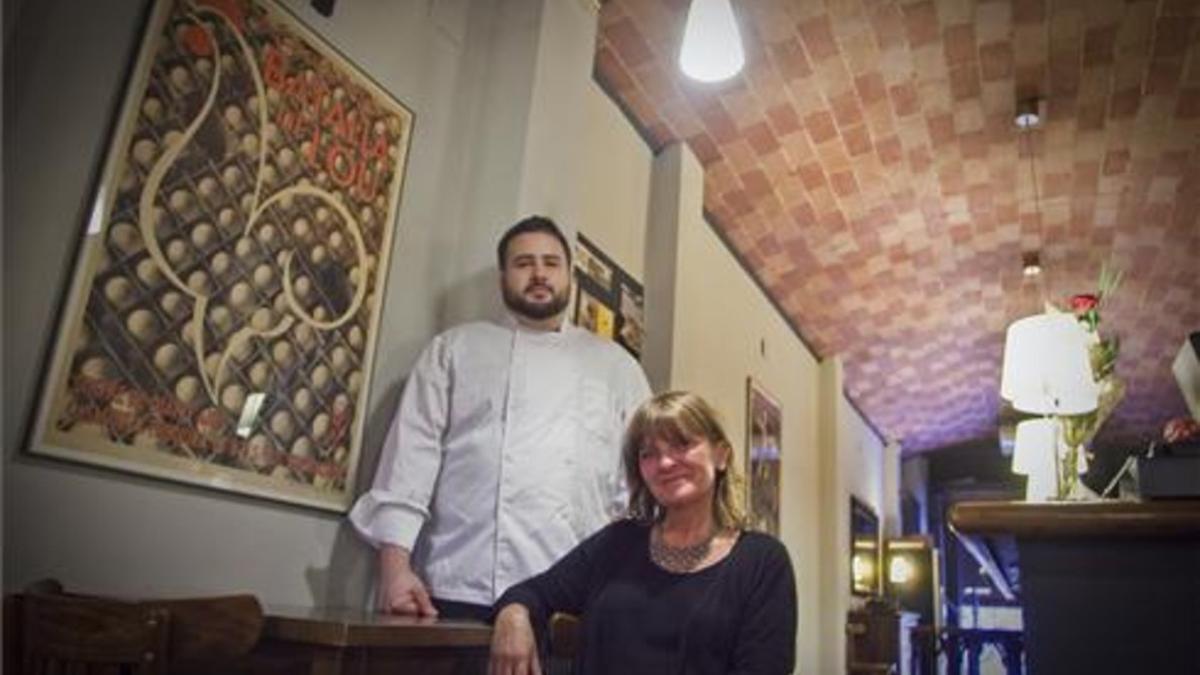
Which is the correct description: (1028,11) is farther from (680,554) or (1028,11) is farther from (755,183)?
(680,554)

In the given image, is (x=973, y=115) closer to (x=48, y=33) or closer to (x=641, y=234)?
(x=641, y=234)

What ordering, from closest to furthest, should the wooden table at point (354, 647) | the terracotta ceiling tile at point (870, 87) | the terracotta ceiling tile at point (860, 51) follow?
the wooden table at point (354, 647) < the terracotta ceiling tile at point (860, 51) < the terracotta ceiling tile at point (870, 87)

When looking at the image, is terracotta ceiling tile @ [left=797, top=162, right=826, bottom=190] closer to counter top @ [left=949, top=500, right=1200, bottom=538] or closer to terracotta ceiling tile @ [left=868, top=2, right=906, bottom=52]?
terracotta ceiling tile @ [left=868, top=2, right=906, bottom=52]

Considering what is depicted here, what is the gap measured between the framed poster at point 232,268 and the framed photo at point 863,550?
6.22m

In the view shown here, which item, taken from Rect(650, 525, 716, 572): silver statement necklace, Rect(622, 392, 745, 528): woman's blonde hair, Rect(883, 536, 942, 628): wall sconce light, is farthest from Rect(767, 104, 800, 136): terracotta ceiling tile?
Rect(883, 536, 942, 628): wall sconce light

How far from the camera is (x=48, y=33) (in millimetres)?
1633

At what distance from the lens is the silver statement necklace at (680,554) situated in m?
1.60

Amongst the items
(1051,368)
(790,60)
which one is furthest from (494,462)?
(790,60)

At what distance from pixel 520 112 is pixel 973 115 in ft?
8.42

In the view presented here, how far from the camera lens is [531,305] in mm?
2338

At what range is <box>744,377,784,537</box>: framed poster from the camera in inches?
207

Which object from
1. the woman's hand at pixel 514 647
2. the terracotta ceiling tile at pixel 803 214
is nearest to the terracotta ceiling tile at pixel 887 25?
the terracotta ceiling tile at pixel 803 214

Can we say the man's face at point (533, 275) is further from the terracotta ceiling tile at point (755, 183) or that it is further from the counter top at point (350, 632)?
the terracotta ceiling tile at point (755, 183)

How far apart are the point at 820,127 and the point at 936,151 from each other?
74 centimetres
